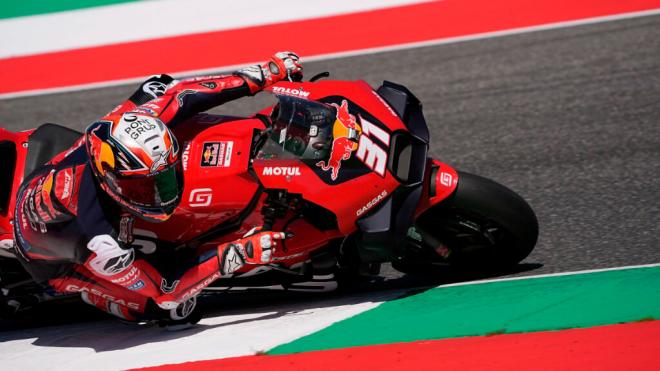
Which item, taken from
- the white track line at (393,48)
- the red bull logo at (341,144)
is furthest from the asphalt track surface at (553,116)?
the red bull logo at (341,144)

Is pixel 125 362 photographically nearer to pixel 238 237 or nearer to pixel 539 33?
pixel 238 237

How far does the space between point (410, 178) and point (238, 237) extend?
1.05 meters

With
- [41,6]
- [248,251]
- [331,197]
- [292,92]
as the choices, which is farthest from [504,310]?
[41,6]

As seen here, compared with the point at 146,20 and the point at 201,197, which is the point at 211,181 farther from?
the point at 146,20

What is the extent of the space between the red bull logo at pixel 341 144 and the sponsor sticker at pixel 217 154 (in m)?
0.55

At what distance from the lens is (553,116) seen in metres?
→ 7.39

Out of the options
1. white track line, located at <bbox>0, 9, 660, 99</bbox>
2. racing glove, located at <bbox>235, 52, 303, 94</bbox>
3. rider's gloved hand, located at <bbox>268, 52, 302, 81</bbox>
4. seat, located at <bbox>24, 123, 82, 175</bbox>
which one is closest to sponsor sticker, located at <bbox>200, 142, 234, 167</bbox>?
racing glove, located at <bbox>235, 52, 303, 94</bbox>

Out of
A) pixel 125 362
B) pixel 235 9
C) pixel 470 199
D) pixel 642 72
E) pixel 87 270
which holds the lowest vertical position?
pixel 125 362

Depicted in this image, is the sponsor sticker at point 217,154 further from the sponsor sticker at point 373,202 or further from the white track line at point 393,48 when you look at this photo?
the white track line at point 393,48

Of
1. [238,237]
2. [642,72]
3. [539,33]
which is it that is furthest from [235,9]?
[238,237]

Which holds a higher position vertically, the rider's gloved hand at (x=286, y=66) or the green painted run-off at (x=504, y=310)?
the rider's gloved hand at (x=286, y=66)

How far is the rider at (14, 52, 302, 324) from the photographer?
15.3 ft

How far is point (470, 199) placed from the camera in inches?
195

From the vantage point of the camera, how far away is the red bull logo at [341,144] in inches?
184
